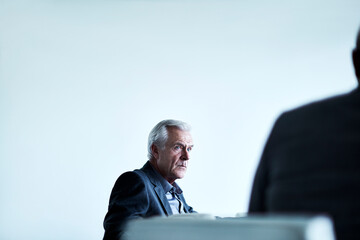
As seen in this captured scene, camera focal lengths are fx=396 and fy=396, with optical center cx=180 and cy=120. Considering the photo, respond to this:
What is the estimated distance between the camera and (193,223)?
42cm

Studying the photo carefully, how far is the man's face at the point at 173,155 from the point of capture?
2.29 m

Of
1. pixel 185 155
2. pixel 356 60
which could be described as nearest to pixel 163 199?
pixel 185 155

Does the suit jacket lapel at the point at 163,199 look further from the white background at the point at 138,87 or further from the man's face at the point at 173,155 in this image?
the white background at the point at 138,87

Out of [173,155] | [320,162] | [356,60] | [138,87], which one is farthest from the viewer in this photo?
[138,87]

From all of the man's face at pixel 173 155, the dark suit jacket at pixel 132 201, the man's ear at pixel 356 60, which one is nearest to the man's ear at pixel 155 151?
the man's face at pixel 173 155

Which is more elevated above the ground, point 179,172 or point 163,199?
point 179,172

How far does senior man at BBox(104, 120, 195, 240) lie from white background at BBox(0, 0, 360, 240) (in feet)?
2.46

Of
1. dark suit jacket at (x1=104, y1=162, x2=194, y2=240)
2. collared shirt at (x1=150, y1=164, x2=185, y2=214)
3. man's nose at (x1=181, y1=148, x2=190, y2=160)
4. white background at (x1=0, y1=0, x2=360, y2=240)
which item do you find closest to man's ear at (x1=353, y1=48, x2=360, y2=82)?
dark suit jacket at (x1=104, y1=162, x2=194, y2=240)

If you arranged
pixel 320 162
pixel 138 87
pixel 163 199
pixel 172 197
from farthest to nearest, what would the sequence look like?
pixel 138 87
pixel 172 197
pixel 163 199
pixel 320 162

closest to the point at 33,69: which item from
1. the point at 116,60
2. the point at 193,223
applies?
the point at 116,60

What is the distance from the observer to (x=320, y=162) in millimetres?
662

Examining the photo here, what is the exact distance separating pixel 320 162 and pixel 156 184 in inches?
57.7

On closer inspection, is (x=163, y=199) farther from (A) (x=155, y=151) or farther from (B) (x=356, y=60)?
(B) (x=356, y=60)

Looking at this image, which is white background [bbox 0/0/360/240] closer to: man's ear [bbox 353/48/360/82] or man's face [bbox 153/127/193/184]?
man's face [bbox 153/127/193/184]
